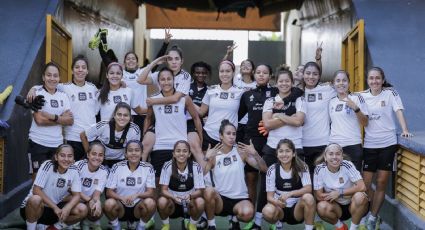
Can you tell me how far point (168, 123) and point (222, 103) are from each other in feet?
1.97

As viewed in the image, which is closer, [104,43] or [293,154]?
[293,154]

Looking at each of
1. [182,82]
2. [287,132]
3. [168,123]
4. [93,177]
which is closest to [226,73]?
[182,82]

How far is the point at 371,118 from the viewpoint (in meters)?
7.47

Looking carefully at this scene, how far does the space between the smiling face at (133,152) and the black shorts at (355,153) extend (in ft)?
6.50

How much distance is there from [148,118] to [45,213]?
1.47 metres

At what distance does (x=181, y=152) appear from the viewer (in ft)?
23.3

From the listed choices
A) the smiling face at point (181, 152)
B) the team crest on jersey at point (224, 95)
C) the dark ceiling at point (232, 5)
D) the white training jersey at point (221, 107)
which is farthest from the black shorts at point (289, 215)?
the dark ceiling at point (232, 5)

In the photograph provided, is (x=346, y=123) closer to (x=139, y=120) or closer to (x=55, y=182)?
(x=139, y=120)

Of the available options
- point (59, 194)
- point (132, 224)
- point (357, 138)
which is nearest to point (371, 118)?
point (357, 138)

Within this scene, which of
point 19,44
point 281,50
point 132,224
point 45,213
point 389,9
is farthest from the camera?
point 281,50

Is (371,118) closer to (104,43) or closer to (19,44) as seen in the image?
(104,43)

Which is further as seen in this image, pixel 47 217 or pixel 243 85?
pixel 243 85

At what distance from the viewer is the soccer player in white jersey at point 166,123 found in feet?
24.8

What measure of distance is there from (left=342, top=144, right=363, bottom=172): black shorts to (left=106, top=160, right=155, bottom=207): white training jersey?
1.89 meters
